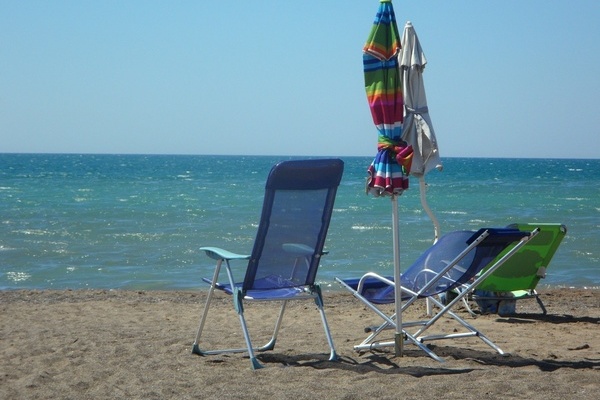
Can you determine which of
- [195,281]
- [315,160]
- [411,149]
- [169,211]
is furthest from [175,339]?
[169,211]

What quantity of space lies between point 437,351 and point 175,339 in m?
1.81

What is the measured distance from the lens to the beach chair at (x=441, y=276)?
5.53 meters

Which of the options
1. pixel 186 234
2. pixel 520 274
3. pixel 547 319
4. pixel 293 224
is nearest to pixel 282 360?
pixel 293 224

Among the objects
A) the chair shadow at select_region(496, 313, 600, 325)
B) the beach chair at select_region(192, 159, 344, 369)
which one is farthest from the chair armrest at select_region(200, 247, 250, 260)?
the chair shadow at select_region(496, 313, 600, 325)

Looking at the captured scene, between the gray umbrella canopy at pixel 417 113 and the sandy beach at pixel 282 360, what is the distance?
4.14 ft

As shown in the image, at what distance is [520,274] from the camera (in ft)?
25.6

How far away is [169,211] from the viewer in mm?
24281

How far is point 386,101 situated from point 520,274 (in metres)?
2.97

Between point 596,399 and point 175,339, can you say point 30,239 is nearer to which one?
Answer: point 175,339

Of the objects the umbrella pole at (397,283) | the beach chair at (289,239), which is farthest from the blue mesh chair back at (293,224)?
the umbrella pole at (397,283)

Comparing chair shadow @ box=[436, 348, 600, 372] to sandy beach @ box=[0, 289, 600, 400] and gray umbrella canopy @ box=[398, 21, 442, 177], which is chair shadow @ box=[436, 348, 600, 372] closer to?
sandy beach @ box=[0, 289, 600, 400]

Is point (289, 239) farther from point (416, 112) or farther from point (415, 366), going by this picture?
point (416, 112)

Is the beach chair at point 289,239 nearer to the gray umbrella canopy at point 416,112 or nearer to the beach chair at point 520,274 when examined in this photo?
the gray umbrella canopy at point 416,112

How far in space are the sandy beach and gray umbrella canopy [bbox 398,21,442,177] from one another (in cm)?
126
